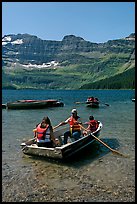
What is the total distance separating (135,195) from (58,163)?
19.1ft

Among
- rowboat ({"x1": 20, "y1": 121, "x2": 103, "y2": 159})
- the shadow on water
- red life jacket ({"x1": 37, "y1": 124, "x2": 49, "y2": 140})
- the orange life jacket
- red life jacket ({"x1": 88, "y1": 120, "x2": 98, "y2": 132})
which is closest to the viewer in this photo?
rowboat ({"x1": 20, "y1": 121, "x2": 103, "y2": 159})

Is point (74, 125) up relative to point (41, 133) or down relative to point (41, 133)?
up

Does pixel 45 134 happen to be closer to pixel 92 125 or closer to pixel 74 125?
pixel 74 125

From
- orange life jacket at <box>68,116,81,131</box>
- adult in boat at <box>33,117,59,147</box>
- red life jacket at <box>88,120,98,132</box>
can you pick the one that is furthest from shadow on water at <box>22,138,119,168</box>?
orange life jacket at <box>68,116,81,131</box>

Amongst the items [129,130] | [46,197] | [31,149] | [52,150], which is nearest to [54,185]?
[46,197]

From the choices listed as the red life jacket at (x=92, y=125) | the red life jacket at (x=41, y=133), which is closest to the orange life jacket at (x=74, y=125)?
the red life jacket at (x=41, y=133)

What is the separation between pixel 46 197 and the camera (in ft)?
38.1

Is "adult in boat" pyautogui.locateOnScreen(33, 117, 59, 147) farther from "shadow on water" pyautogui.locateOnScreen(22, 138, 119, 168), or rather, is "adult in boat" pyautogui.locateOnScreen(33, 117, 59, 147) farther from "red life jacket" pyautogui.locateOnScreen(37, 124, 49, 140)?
"shadow on water" pyautogui.locateOnScreen(22, 138, 119, 168)

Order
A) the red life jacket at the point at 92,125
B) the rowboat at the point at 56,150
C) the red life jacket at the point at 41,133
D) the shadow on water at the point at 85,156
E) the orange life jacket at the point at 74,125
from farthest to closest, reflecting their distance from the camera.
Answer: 1. the red life jacket at the point at 92,125
2. the orange life jacket at the point at 74,125
3. the red life jacket at the point at 41,133
4. the shadow on water at the point at 85,156
5. the rowboat at the point at 56,150

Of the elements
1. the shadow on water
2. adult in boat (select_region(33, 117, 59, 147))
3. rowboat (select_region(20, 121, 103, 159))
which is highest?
adult in boat (select_region(33, 117, 59, 147))

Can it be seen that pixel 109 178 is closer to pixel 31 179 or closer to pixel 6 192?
pixel 31 179

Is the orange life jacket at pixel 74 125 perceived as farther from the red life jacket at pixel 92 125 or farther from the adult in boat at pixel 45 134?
the red life jacket at pixel 92 125

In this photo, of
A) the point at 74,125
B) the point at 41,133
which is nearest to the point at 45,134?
the point at 41,133

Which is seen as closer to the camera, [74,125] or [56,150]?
[56,150]
